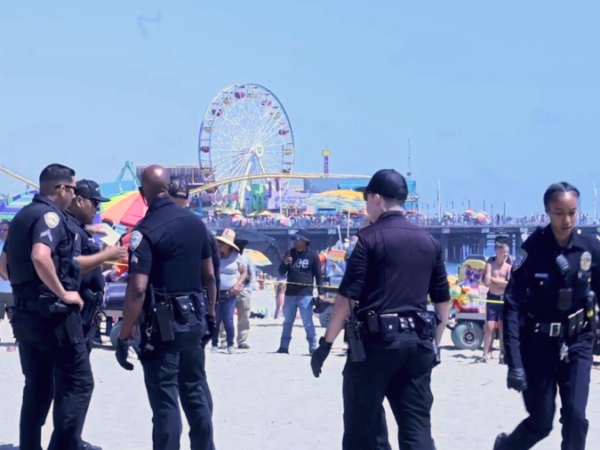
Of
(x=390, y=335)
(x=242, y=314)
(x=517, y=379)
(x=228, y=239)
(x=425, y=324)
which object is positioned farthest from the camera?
(x=242, y=314)

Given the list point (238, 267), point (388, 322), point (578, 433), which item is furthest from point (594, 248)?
point (238, 267)

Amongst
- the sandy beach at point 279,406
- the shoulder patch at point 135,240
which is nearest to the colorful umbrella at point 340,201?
the sandy beach at point 279,406

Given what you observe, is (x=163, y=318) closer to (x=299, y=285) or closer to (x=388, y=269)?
(x=388, y=269)

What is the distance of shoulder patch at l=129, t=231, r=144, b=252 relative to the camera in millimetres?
5660

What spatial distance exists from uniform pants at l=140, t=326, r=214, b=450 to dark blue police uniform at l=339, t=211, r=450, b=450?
3.12 ft

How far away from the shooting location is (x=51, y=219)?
5.90 m

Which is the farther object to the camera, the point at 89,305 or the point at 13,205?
the point at 13,205

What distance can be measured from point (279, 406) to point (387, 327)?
142 inches

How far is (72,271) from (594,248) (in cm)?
287

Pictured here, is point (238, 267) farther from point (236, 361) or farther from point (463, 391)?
point (463, 391)

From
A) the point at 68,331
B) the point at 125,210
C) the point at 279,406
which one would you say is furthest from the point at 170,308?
the point at 125,210

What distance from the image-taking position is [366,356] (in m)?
5.21

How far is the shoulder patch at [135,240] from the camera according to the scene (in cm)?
566

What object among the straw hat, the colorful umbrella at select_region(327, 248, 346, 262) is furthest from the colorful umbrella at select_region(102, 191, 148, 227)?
the colorful umbrella at select_region(327, 248, 346, 262)
